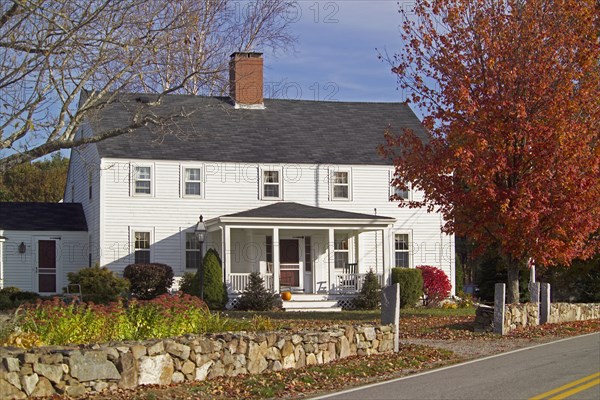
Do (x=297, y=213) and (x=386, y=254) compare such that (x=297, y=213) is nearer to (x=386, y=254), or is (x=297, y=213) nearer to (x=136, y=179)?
(x=386, y=254)

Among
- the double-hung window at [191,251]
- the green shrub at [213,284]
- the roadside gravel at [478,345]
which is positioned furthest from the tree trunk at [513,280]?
the double-hung window at [191,251]

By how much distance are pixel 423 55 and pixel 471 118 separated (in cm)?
221

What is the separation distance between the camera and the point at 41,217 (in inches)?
1336

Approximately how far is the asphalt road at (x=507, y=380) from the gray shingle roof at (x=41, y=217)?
21.4m

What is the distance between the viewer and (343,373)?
14.6 metres

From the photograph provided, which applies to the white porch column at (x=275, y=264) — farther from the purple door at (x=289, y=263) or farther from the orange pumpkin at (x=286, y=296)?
the purple door at (x=289, y=263)

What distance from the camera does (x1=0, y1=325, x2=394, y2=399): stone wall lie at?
1159cm

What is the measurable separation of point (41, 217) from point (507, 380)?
81.1 feet

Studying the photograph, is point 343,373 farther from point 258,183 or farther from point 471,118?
point 258,183

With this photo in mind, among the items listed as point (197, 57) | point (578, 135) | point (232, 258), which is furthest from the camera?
point (232, 258)

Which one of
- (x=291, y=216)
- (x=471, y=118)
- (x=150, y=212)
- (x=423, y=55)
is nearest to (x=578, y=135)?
(x=471, y=118)

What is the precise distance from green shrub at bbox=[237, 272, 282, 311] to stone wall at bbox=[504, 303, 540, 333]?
10027mm

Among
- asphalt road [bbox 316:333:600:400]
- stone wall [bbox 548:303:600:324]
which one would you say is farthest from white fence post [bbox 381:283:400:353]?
stone wall [bbox 548:303:600:324]

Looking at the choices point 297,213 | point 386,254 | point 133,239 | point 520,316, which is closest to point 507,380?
point 520,316
